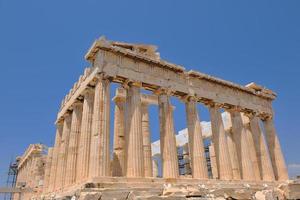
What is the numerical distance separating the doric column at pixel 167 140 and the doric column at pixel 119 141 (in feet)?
11.0

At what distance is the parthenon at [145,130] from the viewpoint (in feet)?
63.9

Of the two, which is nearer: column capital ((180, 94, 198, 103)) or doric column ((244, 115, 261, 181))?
Answer: column capital ((180, 94, 198, 103))

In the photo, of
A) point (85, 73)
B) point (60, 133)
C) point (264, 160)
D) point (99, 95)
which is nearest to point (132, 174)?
point (99, 95)

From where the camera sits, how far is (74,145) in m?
23.5

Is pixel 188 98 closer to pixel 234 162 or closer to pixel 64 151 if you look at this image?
pixel 234 162

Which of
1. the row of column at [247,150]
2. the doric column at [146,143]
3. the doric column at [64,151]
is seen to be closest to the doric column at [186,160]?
the row of column at [247,150]

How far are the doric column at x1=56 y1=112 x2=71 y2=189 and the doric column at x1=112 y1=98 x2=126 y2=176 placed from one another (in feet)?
15.0

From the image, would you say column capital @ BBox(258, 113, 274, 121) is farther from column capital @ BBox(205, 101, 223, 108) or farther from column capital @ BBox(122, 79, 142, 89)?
column capital @ BBox(122, 79, 142, 89)

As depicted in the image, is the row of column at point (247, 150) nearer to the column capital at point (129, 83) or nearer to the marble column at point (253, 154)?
the marble column at point (253, 154)

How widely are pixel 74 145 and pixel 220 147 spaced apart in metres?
12.8

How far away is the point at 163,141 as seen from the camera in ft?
73.6

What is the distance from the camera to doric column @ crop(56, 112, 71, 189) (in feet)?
79.2

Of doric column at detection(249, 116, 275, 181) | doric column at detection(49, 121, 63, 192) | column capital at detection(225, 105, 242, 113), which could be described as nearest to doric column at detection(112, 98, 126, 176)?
doric column at detection(49, 121, 63, 192)

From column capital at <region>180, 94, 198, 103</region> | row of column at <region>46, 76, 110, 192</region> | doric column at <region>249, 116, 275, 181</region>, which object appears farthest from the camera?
doric column at <region>249, 116, 275, 181</region>
